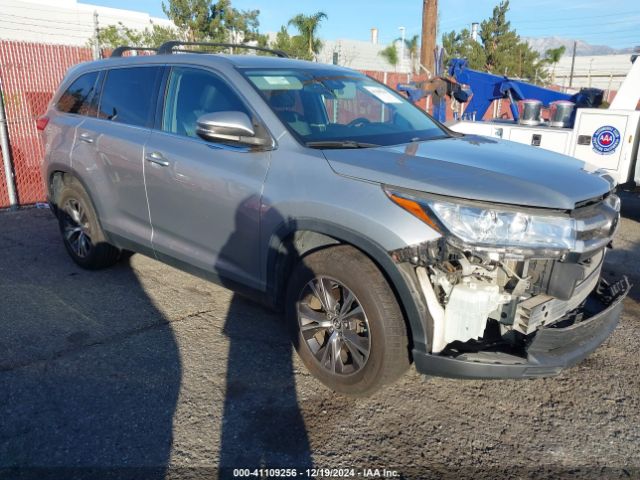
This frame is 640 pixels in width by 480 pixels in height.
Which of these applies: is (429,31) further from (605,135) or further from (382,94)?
(382,94)

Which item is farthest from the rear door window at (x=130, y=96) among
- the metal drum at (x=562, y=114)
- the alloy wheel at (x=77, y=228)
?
the metal drum at (x=562, y=114)

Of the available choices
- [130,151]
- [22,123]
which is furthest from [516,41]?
[130,151]

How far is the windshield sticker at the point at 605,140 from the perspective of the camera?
7.73 metres

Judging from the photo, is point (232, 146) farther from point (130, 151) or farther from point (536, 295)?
point (536, 295)

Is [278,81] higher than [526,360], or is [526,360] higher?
[278,81]

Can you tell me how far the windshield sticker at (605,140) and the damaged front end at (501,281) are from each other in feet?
18.7

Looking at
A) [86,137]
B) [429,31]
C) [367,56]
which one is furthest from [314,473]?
[367,56]

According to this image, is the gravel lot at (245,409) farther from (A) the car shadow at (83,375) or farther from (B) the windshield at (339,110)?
(B) the windshield at (339,110)

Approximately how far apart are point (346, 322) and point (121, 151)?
2.41 meters

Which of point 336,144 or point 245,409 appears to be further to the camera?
point 336,144

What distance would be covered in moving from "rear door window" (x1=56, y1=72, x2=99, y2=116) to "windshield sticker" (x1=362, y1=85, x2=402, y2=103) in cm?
243

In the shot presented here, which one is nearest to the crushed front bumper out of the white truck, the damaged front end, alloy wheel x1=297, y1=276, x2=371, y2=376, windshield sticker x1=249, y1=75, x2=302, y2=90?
the damaged front end

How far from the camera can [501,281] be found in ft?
9.07

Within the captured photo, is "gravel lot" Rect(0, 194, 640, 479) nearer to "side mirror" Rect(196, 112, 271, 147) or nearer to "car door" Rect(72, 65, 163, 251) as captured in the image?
"car door" Rect(72, 65, 163, 251)
